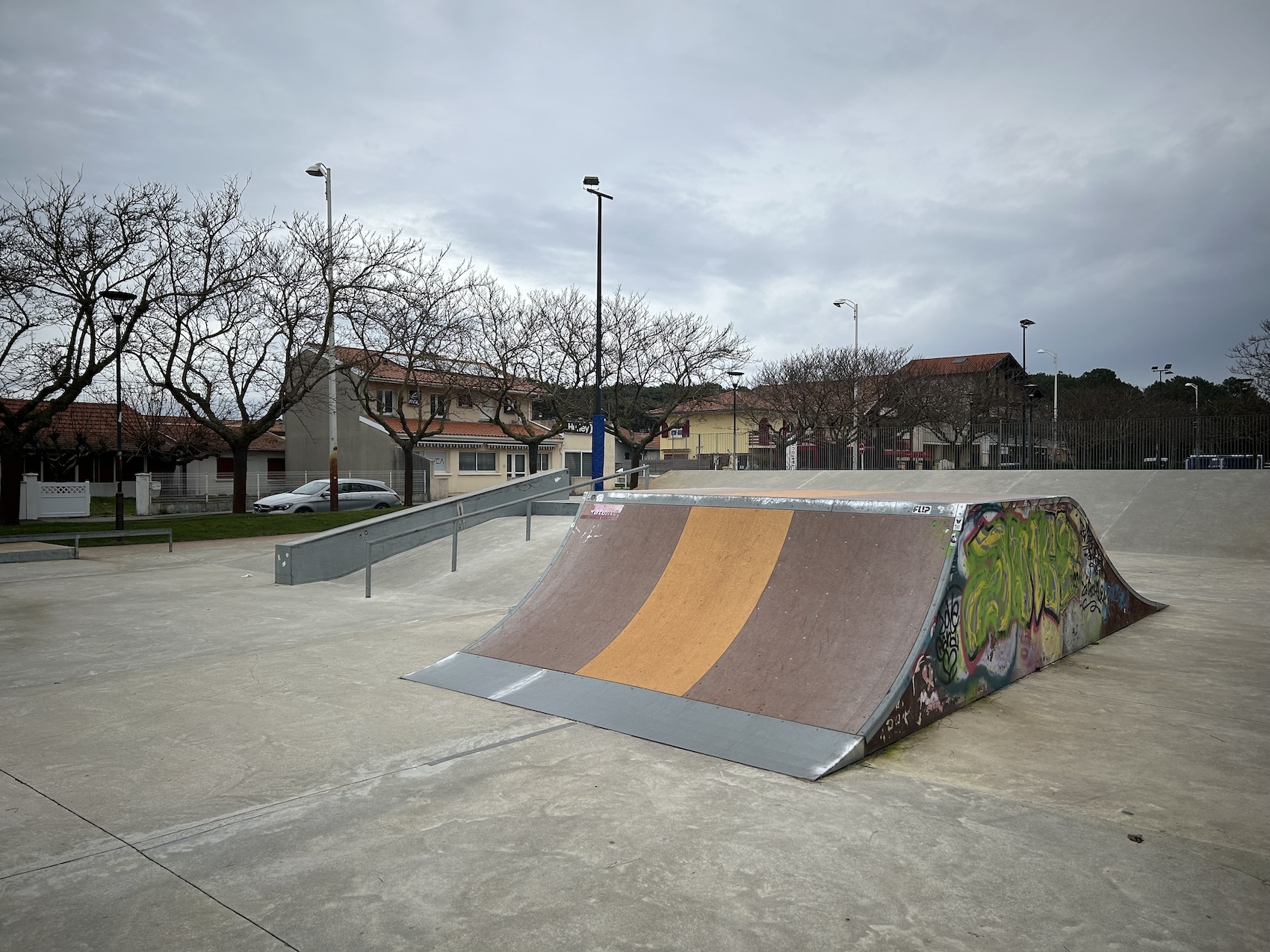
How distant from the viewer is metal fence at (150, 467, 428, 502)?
3772cm

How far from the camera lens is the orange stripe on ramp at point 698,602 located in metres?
5.41

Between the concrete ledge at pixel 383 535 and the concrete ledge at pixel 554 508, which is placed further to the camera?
the concrete ledge at pixel 554 508

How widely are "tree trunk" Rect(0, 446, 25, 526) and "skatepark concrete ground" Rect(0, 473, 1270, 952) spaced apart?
63.7ft

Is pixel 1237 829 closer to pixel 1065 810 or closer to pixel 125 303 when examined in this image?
pixel 1065 810

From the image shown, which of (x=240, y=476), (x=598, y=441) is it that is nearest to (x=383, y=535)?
(x=598, y=441)

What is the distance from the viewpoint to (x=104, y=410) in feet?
139

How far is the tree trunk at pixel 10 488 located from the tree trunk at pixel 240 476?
515 cm

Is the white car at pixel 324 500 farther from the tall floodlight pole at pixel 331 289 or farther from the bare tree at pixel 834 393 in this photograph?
the bare tree at pixel 834 393

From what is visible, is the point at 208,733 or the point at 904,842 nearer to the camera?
the point at 904,842

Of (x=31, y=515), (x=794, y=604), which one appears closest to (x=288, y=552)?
(x=794, y=604)

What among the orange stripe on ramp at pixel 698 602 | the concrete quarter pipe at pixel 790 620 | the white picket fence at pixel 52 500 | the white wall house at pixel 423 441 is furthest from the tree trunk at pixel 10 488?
the orange stripe on ramp at pixel 698 602

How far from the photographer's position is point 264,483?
40.1 meters

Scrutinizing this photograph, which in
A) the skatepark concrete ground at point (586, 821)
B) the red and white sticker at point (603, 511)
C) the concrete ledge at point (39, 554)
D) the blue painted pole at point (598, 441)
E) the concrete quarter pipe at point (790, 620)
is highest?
the blue painted pole at point (598, 441)

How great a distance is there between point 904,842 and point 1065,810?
0.85 meters
